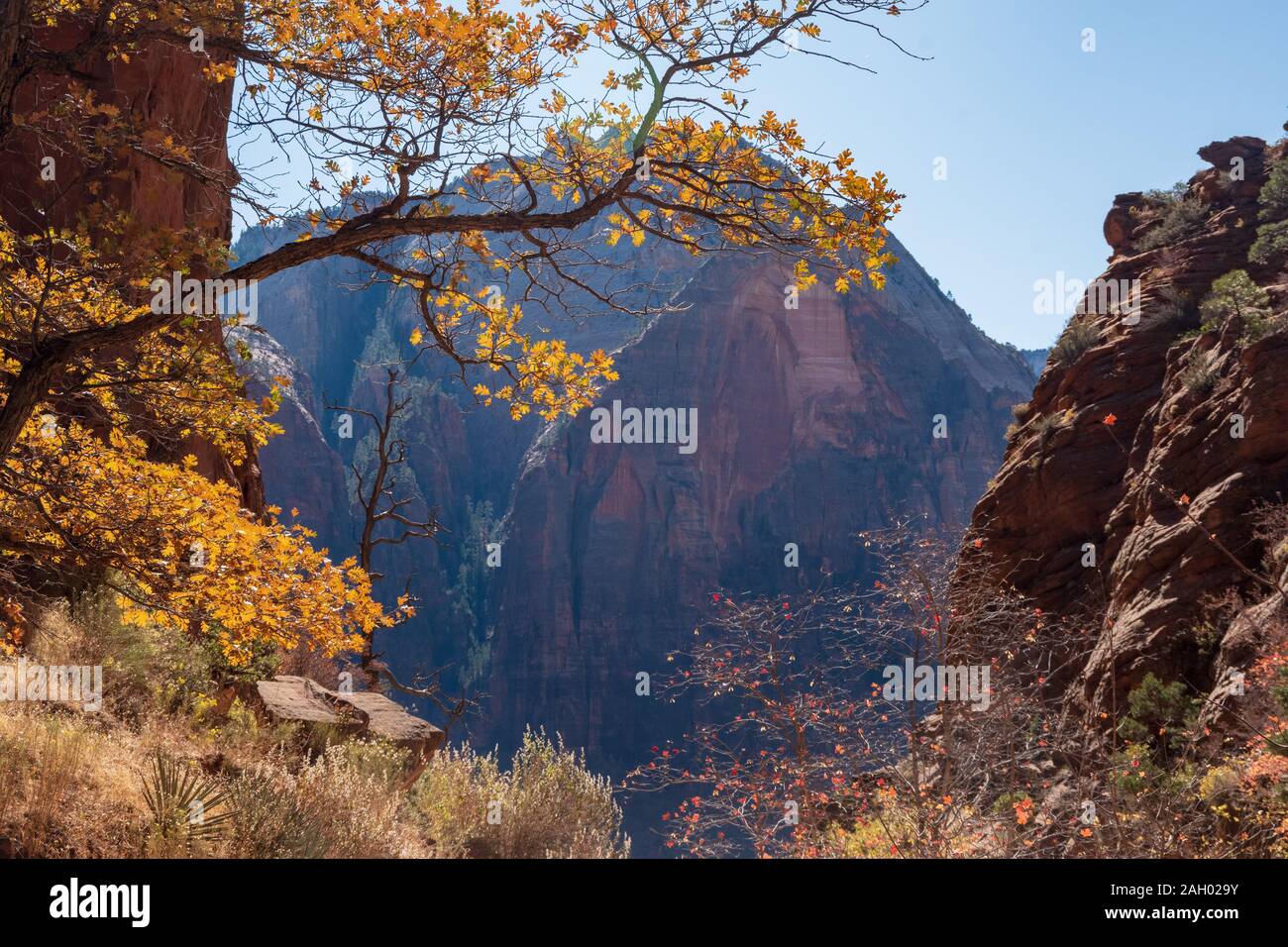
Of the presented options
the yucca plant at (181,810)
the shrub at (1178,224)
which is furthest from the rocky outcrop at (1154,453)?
the yucca plant at (181,810)

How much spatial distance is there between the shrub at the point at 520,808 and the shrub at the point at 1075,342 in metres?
17.9

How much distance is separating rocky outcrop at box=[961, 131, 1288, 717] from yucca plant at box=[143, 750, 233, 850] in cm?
1148

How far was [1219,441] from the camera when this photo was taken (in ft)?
56.4

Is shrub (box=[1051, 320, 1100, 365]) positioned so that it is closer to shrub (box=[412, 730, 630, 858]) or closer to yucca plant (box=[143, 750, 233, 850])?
shrub (box=[412, 730, 630, 858])

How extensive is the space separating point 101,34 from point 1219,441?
18.2 metres

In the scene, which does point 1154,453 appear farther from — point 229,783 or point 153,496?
point 153,496

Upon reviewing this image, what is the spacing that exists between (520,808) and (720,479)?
64993 mm

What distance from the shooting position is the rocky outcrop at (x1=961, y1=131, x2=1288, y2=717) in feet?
52.4

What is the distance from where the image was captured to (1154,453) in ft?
62.1

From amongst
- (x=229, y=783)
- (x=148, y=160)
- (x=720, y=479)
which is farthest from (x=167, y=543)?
(x=720, y=479)

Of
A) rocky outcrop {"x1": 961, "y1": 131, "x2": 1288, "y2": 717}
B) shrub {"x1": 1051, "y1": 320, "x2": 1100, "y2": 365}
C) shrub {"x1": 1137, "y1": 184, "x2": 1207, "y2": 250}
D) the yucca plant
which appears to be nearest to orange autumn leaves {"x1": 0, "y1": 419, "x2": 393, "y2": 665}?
the yucca plant

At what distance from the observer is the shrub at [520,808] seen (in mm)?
10602
